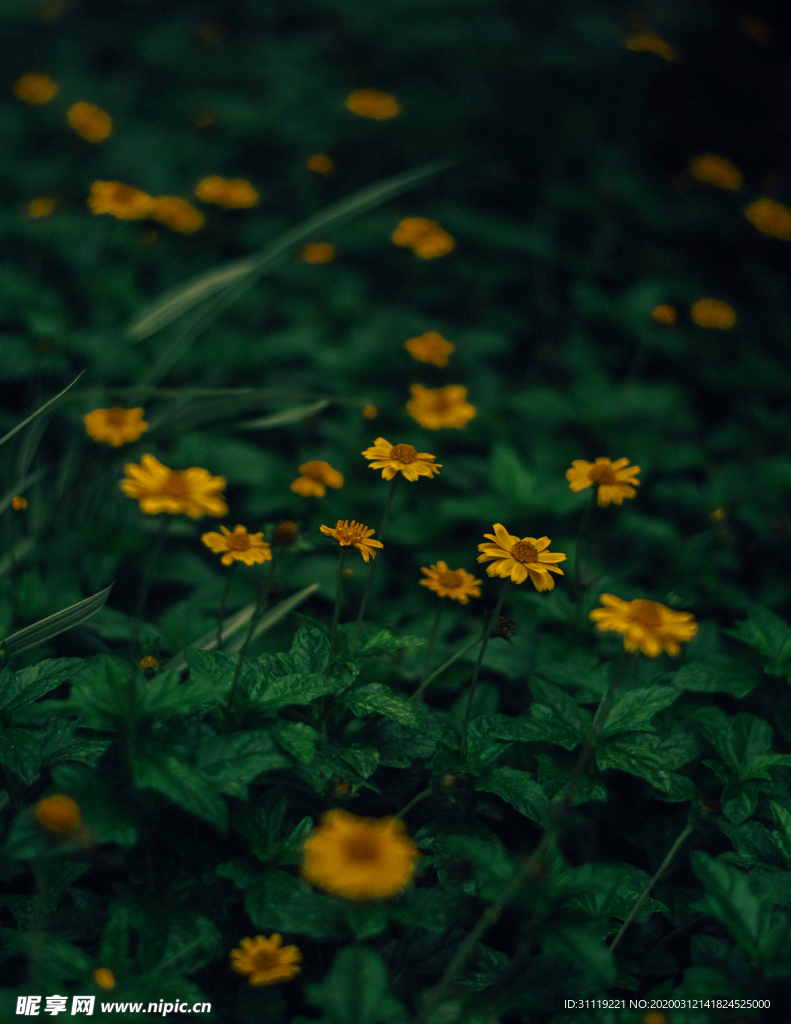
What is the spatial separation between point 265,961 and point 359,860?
396mm

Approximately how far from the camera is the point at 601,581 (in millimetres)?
1807

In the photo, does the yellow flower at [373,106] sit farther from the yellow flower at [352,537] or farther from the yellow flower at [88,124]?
the yellow flower at [352,537]

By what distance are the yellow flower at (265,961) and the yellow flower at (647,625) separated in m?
0.68

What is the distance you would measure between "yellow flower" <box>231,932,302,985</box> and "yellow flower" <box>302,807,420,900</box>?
0.30 metres

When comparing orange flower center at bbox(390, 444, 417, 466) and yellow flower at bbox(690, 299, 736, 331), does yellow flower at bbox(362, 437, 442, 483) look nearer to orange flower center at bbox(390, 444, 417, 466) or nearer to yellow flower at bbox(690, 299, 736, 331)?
orange flower center at bbox(390, 444, 417, 466)

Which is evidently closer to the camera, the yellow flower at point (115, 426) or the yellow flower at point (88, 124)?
the yellow flower at point (115, 426)

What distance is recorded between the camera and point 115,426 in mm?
1862

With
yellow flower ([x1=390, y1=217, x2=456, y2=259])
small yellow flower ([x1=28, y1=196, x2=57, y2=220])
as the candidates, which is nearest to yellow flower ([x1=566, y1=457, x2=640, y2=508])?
yellow flower ([x1=390, y1=217, x2=456, y2=259])

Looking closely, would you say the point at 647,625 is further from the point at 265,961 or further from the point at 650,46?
the point at 650,46

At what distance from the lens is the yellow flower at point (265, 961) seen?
3.45ft

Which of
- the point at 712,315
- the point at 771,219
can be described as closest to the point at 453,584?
the point at 712,315

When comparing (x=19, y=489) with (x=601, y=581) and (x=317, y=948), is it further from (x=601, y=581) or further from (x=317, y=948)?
(x=601, y=581)

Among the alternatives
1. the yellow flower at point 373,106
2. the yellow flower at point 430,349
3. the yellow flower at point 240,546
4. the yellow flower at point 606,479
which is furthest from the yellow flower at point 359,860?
the yellow flower at point 373,106

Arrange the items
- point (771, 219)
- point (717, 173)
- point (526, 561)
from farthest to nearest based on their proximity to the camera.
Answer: point (717, 173) < point (771, 219) < point (526, 561)
